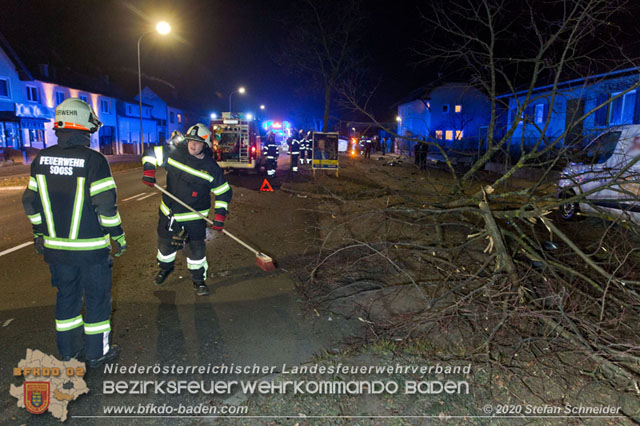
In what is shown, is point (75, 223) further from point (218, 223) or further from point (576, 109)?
point (576, 109)

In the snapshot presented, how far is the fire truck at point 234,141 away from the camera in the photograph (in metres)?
20.5

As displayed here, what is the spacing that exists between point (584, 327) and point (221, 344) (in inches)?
116

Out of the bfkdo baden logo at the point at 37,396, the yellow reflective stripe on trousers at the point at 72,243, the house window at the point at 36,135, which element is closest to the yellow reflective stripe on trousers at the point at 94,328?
the bfkdo baden logo at the point at 37,396

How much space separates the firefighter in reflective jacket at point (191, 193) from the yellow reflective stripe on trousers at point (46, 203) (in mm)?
1866

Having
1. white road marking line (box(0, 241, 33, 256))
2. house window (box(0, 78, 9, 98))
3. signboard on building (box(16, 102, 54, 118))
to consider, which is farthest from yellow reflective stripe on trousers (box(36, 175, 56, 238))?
house window (box(0, 78, 9, 98))

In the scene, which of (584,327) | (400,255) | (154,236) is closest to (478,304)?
(584,327)

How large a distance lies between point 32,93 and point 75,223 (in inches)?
1404

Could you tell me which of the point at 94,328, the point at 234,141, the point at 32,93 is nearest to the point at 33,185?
the point at 94,328

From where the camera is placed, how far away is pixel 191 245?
523 centimetres

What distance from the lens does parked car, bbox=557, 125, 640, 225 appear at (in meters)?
3.95

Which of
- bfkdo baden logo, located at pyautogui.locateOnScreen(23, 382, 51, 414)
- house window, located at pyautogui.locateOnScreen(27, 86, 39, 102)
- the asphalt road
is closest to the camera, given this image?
bfkdo baden logo, located at pyautogui.locateOnScreen(23, 382, 51, 414)

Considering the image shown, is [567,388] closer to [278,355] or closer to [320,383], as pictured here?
[320,383]

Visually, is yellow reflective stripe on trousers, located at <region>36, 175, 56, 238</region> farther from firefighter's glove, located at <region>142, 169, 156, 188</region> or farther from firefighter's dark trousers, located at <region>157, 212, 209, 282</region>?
firefighter's glove, located at <region>142, 169, 156, 188</region>

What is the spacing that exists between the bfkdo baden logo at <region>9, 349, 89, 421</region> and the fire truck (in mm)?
17426
